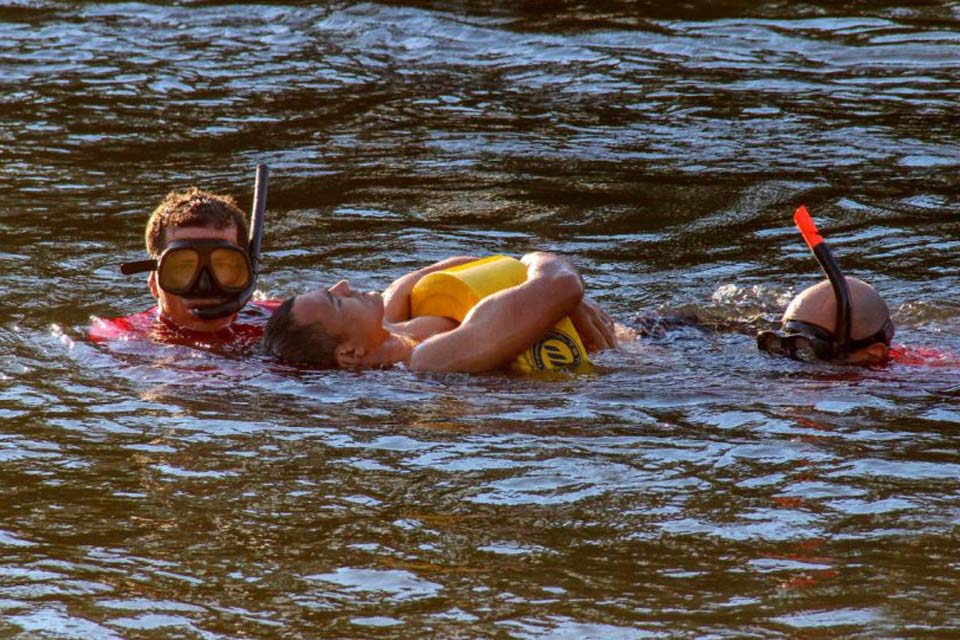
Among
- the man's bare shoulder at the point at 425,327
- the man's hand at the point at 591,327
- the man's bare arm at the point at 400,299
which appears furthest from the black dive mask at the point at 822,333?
the man's bare arm at the point at 400,299

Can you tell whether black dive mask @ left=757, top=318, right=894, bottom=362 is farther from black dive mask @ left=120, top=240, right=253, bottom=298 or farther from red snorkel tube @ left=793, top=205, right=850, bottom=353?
black dive mask @ left=120, top=240, right=253, bottom=298

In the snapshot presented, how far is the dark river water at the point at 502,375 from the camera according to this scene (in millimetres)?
4168

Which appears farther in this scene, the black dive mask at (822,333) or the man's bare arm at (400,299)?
the man's bare arm at (400,299)

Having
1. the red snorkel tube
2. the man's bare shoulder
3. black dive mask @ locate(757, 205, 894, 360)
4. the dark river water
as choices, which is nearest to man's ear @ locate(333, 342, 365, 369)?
the dark river water

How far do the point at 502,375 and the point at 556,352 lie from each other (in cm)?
26

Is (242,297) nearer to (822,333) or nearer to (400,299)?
(400,299)

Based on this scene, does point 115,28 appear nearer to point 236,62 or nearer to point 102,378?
point 236,62

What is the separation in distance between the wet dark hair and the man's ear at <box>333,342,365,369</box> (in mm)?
22

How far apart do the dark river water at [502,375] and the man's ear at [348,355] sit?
14cm

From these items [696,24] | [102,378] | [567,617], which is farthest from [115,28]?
[567,617]

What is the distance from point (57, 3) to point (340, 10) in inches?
124

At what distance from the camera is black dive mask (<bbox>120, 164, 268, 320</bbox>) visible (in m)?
6.71

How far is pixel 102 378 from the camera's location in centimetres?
649

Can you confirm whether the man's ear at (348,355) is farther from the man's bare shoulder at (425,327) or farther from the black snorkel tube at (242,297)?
the black snorkel tube at (242,297)
